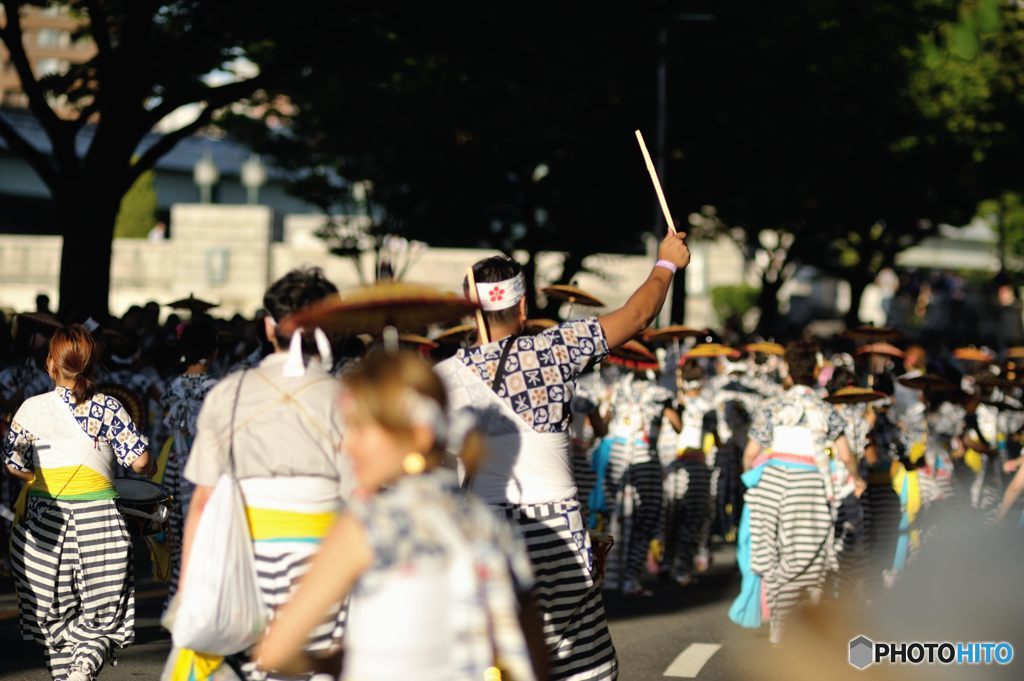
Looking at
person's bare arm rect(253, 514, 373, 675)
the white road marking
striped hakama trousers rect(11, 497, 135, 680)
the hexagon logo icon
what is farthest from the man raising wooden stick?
the hexagon logo icon

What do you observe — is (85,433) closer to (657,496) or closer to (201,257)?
(657,496)

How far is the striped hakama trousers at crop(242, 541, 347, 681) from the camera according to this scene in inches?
185

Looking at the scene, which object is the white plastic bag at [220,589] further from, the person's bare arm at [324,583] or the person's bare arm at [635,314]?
the person's bare arm at [635,314]

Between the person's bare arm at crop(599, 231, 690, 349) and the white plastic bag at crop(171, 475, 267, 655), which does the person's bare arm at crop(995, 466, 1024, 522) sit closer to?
the person's bare arm at crop(599, 231, 690, 349)

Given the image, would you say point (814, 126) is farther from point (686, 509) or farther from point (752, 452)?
point (752, 452)

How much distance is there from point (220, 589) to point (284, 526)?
0.30 metres

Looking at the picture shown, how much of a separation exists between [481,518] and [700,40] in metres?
24.4

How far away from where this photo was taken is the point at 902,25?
27.3 m

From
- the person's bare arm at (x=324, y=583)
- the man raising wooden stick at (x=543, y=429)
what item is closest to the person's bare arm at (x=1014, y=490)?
the man raising wooden stick at (x=543, y=429)

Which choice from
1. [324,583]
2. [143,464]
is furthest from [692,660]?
[324,583]

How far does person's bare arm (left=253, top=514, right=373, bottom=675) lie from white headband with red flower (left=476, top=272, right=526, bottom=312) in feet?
6.44

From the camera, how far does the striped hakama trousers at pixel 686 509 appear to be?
13.1 m

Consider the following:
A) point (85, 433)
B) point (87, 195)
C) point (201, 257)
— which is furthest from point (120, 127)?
point (201, 257)

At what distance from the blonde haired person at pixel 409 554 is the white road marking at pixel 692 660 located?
17.4 feet
